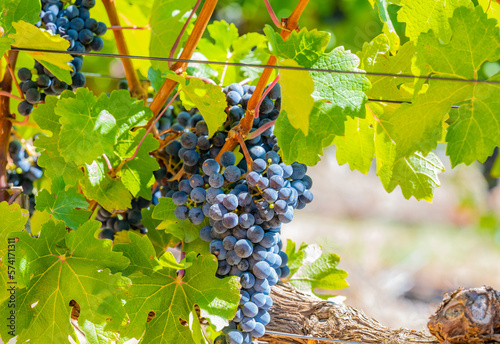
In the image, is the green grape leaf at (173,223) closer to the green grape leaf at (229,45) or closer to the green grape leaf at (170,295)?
the green grape leaf at (170,295)

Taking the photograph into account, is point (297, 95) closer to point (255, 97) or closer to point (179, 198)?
point (255, 97)

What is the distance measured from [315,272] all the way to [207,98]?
1.16ft

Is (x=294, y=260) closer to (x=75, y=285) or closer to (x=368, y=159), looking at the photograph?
(x=368, y=159)

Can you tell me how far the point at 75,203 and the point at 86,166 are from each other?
0.06 meters

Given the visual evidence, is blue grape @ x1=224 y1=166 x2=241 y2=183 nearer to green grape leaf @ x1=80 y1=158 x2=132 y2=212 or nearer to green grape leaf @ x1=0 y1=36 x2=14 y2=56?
green grape leaf @ x1=80 y1=158 x2=132 y2=212

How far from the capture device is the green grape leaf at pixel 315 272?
0.81 metres

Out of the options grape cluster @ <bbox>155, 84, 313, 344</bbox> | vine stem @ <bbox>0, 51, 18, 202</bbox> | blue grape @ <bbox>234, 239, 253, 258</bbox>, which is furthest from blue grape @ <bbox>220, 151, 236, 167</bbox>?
vine stem @ <bbox>0, 51, 18, 202</bbox>

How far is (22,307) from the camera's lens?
63 centimetres

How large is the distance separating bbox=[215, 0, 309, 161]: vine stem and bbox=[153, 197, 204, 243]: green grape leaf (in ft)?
0.31

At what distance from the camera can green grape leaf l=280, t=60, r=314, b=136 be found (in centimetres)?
53

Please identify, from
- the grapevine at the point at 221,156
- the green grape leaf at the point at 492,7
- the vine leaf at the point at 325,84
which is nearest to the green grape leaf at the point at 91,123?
the grapevine at the point at 221,156

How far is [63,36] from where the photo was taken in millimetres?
746

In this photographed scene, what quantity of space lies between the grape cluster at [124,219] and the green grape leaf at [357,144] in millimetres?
334

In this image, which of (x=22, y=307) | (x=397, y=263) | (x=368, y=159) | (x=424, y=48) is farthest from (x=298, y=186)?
(x=397, y=263)
